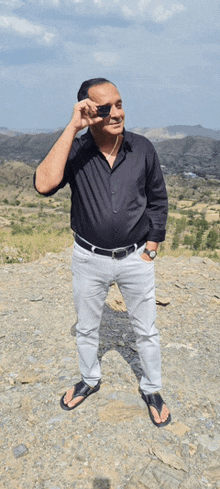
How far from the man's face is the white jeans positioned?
2.37 feet

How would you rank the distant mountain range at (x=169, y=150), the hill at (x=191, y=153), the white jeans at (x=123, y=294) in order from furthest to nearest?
the distant mountain range at (x=169, y=150) → the hill at (x=191, y=153) → the white jeans at (x=123, y=294)

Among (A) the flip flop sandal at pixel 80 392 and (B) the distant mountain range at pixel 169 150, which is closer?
(A) the flip flop sandal at pixel 80 392

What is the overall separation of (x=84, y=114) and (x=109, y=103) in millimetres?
151

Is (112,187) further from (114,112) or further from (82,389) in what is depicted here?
(82,389)

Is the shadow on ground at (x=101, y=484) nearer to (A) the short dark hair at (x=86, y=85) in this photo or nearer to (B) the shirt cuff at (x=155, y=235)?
(B) the shirt cuff at (x=155, y=235)

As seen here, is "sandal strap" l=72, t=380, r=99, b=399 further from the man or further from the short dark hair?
the short dark hair

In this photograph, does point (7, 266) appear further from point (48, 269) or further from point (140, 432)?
point (140, 432)

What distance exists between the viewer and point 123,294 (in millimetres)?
2318

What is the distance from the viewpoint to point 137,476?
2.10 m

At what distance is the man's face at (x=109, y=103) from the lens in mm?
1933

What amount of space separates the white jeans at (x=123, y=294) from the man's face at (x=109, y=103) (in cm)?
72

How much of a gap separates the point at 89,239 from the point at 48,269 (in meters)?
4.03

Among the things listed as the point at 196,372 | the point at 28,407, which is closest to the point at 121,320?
the point at 196,372

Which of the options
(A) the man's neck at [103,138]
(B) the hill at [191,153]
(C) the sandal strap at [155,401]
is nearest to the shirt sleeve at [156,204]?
(A) the man's neck at [103,138]
